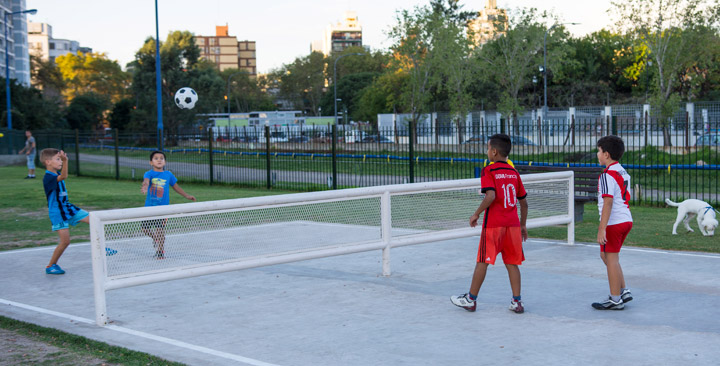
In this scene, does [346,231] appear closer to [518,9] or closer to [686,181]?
[686,181]

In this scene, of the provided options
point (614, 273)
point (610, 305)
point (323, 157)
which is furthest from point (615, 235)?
point (323, 157)

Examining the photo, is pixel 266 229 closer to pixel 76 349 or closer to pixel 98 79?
pixel 76 349

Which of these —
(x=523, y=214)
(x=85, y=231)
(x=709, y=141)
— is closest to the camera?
(x=523, y=214)

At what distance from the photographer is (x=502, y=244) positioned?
6.11 metres

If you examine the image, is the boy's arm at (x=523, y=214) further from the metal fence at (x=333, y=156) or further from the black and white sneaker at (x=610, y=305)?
the metal fence at (x=333, y=156)

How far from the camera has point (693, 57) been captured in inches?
1551

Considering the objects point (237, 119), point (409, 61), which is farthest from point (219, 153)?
point (237, 119)

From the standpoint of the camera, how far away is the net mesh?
6.27 meters

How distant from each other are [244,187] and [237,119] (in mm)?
53600

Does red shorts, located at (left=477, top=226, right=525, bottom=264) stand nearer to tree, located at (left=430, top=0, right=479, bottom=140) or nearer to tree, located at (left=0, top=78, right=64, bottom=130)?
tree, located at (left=430, top=0, right=479, bottom=140)

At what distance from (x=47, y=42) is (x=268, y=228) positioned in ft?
540

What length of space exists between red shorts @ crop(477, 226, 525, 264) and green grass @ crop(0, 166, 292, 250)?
7.10 meters

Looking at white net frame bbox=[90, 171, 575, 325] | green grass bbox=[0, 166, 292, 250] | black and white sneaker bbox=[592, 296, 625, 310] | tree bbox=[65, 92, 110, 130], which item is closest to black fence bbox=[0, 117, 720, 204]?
green grass bbox=[0, 166, 292, 250]

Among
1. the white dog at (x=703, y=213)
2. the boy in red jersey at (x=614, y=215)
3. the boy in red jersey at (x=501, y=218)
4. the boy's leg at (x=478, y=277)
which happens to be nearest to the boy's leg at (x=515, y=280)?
the boy in red jersey at (x=501, y=218)
